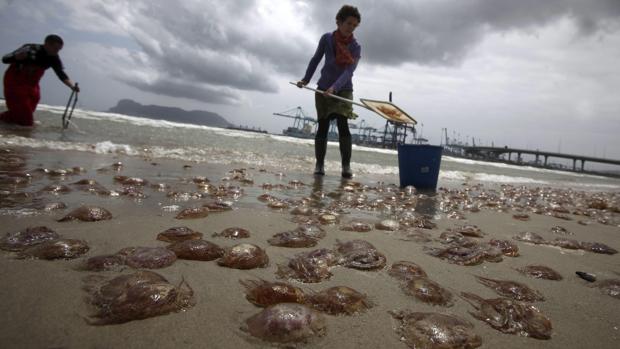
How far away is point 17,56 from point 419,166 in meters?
8.01

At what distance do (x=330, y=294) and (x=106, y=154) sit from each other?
5031 mm

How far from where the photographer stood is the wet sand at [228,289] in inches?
34.4

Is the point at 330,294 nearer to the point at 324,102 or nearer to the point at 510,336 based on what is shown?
the point at 510,336

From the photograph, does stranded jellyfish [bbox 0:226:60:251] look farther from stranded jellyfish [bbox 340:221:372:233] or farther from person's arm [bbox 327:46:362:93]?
person's arm [bbox 327:46:362:93]

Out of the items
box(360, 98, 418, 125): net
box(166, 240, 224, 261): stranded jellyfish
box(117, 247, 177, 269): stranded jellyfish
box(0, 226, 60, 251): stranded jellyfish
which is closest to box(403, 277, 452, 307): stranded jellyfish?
box(166, 240, 224, 261): stranded jellyfish

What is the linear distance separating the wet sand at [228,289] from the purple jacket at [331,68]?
3408 mm

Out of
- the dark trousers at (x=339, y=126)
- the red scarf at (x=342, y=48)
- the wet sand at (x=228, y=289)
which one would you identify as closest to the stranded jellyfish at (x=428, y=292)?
the wet sand at (x=228, y=289)

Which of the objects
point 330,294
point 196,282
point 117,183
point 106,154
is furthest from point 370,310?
point 106,154

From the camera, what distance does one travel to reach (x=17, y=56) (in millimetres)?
6535

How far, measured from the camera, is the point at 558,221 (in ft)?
10.7

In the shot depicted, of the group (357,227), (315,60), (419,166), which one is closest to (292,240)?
(357,227)

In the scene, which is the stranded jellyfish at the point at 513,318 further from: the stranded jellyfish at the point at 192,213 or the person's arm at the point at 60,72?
the person's arm at the point at 60,72

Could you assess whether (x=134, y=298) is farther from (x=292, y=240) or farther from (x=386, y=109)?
(x=386, y=109)

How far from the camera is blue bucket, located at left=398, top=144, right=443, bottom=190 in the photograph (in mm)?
→ 4820
